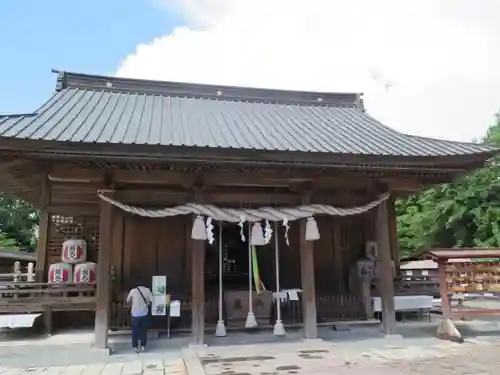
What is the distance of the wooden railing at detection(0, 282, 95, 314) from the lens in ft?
29.3

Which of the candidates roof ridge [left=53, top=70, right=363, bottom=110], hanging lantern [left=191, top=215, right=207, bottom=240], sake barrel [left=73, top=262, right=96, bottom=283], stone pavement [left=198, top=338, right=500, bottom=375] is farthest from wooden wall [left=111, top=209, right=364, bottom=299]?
roof ridge [left=53, top=70, right=363, bottom=110]

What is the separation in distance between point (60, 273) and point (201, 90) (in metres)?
6.59

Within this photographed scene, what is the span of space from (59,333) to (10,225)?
2429cm

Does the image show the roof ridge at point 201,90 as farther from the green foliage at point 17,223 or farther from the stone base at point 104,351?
the green foliage at point 17,223

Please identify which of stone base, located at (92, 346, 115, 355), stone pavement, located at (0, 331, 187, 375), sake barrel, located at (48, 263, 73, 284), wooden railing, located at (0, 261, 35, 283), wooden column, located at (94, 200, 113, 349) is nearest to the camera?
stone pavement, located at (0, 331, 187, 375)

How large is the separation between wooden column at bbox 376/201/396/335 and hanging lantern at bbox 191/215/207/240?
12.5ft

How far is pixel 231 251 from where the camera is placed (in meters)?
11.1

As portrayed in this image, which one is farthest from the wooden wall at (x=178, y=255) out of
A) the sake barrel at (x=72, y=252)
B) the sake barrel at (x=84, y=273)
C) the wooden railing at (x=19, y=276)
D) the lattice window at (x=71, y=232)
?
the wooden railing at (x=19, y=276)

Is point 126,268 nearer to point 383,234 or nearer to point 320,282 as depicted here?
point 320,282

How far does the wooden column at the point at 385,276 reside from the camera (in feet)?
29.8

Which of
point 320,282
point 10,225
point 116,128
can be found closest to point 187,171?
point 116,128

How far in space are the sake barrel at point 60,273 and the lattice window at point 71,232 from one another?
2.37 ft

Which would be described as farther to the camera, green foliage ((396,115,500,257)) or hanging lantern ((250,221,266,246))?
green foliage ((396,115,500,257))

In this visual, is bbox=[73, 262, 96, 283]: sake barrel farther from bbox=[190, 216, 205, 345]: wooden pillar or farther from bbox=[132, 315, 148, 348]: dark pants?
bbox=[190, 216, 205, 345]: wooden pillar
